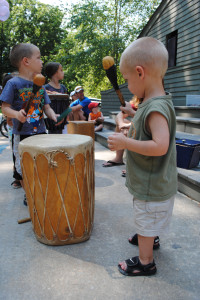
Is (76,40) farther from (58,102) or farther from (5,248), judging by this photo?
(5,248)

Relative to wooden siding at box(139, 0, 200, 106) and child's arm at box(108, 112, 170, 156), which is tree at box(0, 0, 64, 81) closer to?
wooden siding at box(139, 0, 200, 106)

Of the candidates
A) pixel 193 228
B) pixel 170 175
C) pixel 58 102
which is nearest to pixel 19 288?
pixel 170 175

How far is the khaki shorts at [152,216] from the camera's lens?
1.35 meters

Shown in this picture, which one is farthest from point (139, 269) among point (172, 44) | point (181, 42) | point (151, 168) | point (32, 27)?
point (32, 27)

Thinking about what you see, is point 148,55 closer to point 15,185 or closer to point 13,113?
point 13,113

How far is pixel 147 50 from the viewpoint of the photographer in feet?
3.91

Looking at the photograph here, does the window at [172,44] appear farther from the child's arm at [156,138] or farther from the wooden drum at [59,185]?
the child's arm at [156,138]

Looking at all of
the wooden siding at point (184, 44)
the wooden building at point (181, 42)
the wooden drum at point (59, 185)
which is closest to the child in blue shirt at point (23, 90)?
the wooden drum at point (59, 185)

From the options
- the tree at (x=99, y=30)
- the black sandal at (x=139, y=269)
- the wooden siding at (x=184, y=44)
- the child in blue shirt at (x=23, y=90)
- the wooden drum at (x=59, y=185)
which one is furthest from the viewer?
the tree at (x=99, y=30)

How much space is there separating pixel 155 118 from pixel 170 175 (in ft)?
1.18

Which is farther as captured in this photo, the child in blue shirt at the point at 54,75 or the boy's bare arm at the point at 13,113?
the child in blue shirt at the point at 54,75

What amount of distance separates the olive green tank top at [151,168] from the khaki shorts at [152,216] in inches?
2.1

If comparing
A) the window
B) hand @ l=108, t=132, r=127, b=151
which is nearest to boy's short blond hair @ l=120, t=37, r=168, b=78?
hand @ l=108, t=132, r=127, b=151

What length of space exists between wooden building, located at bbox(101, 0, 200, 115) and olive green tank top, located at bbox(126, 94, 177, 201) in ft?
17.2
